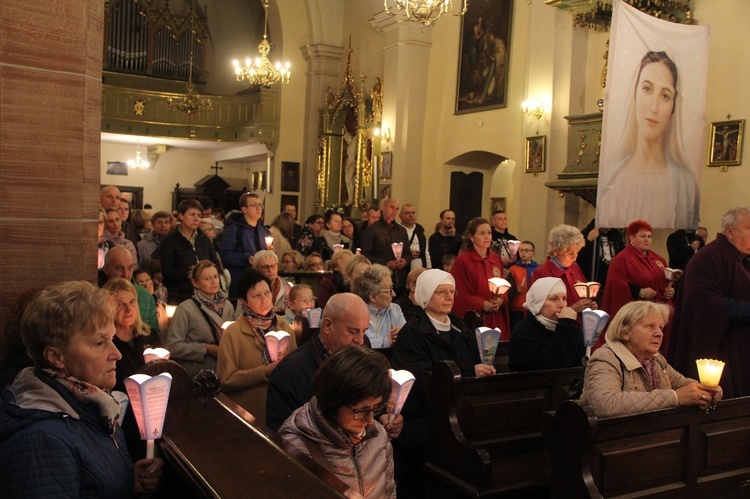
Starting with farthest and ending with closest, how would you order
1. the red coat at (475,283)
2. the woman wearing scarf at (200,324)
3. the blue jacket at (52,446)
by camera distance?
the red coat at (475,283) → the woman wearing scarf at (200,324) → the blue jacket at (52,446)

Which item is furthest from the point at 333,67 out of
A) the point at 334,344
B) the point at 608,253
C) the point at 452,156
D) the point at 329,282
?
the point at 334,344

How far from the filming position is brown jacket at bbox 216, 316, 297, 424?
12.3 feet

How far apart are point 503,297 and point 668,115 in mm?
3381

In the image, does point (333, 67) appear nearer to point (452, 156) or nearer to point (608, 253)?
point (452, 156)

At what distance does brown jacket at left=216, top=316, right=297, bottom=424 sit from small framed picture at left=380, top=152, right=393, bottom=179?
10.3 metres

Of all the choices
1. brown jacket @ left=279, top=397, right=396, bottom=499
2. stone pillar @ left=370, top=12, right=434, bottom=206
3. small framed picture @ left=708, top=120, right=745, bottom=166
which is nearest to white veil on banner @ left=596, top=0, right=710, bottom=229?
small framed picture @ left=708, top=120, right=745, bottom=166

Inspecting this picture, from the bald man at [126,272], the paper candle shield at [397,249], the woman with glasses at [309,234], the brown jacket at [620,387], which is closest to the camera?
the brown jacket at [620,387]

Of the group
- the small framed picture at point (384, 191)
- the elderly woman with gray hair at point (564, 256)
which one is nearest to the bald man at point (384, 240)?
the elderly woman with gray hair at point (564, 256)

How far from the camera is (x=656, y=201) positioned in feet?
25.4

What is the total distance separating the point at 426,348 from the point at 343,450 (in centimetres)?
175

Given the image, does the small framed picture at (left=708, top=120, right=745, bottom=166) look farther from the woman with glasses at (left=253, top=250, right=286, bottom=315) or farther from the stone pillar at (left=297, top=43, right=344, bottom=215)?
the stone pillar at (left=297, top=43, right=344, bottom=215)

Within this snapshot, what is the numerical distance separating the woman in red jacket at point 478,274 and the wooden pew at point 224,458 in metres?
3.38

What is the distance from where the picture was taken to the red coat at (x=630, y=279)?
18.6ft

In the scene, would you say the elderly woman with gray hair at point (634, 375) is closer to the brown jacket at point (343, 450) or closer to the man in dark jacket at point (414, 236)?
the brown jacket at point (343, 450)
